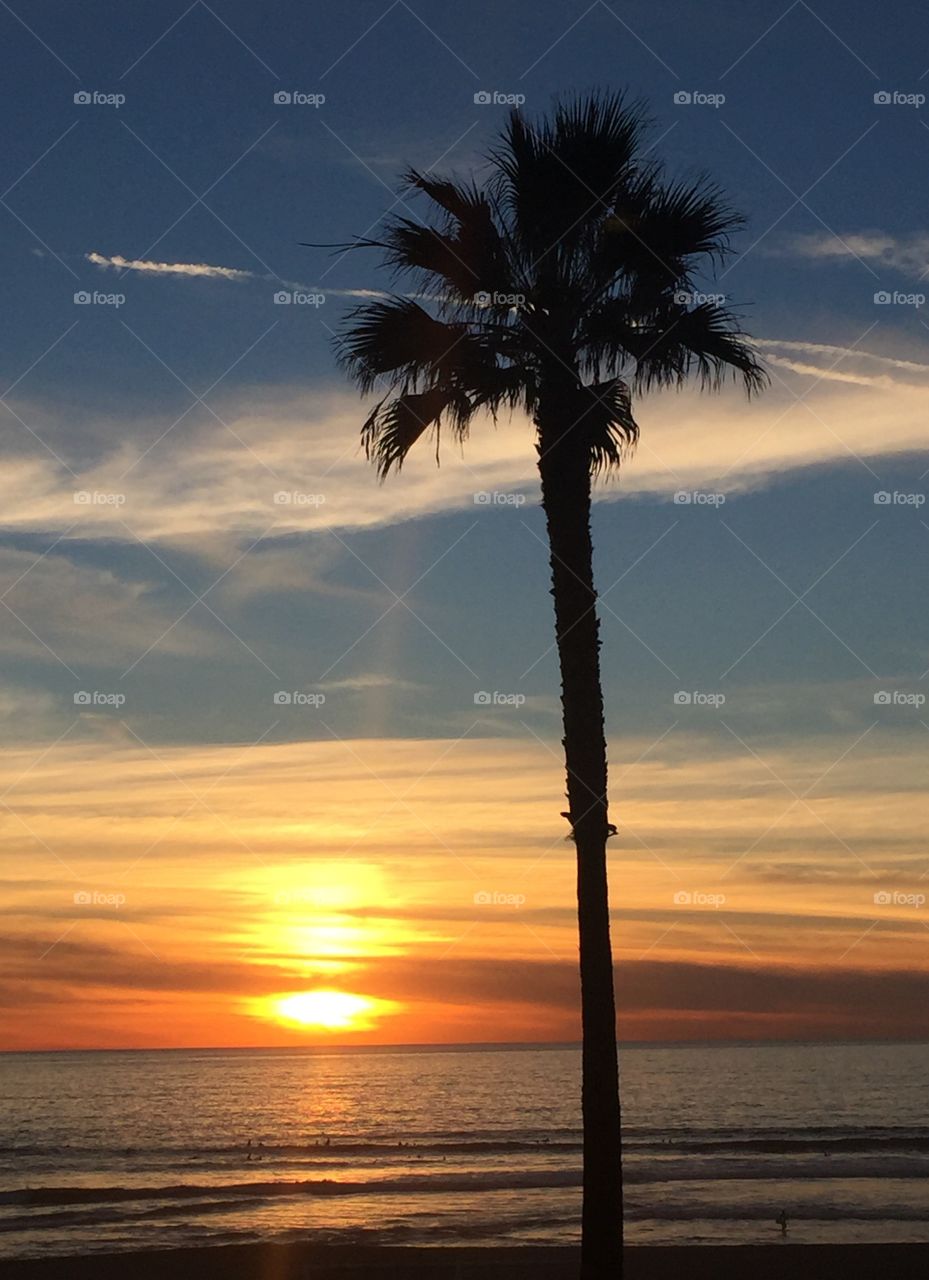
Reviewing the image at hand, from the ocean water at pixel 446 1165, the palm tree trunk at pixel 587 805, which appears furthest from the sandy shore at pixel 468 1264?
the palm tree trunk at pixel 587 805

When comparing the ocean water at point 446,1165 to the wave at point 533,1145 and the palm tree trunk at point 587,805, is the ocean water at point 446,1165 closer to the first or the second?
the wave at point 533,1145

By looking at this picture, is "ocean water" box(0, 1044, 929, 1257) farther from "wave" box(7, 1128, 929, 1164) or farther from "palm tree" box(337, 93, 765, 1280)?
"palm tree" box(337, 93, 765, 1280)

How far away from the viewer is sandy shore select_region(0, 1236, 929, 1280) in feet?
63.2

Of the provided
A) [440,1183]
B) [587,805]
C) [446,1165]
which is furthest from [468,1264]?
[446,1165]

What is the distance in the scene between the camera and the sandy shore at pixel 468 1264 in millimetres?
19266

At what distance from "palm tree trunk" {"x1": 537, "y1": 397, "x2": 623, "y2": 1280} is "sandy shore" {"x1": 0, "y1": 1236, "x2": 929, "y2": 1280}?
5706 millimetres

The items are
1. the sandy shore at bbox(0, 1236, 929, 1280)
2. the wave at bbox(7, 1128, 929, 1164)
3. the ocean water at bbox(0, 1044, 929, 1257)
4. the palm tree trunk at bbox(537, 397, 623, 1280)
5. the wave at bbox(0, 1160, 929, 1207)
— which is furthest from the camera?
the wave at bbox(7, 1128, 929, 1164)

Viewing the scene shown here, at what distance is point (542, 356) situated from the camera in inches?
632

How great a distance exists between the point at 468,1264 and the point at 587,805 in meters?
9.83

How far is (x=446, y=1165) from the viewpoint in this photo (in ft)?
146

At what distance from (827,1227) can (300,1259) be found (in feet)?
39.2

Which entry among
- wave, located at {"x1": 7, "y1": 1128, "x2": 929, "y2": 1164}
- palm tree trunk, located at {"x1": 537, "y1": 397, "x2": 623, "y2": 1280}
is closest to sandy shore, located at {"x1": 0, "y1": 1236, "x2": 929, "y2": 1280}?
palm tree trunk, located at {"x1": 537, "y1": 397, "x2": 623, "y2": 1280}

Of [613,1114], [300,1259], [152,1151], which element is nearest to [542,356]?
[613,1114]

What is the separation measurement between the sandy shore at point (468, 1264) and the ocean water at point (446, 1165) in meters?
2.97
